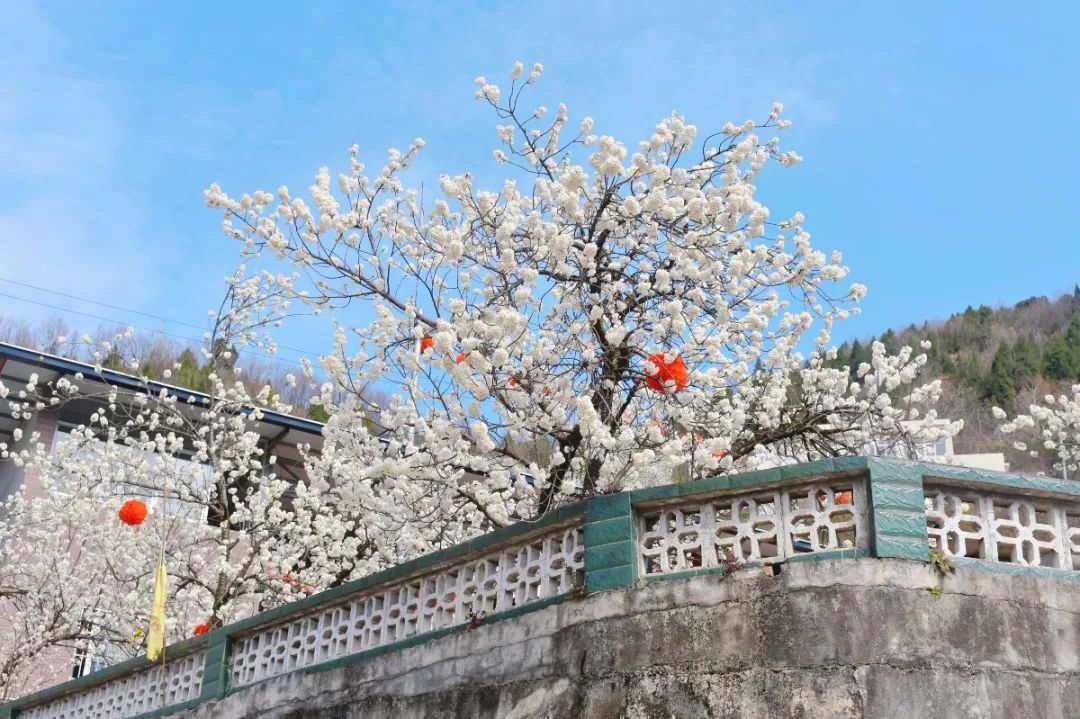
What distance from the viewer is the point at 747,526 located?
666 cm

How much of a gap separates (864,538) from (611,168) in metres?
4.14

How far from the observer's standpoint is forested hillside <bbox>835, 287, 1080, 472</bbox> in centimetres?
5091

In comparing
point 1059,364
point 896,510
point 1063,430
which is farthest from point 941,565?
point 1059,364

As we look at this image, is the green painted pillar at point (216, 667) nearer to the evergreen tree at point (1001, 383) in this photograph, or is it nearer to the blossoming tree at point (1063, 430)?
the blossoming tree at point (1063, 430)

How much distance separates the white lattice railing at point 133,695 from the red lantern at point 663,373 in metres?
5.08

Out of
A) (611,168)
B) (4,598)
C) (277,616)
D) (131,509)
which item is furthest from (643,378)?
(4,598)

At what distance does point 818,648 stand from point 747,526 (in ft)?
2.95

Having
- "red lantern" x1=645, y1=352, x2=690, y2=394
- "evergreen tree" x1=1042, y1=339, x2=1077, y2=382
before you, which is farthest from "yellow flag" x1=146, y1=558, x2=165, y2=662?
"evergreen tree" x1=1042, y1=339, x2=1077, y2=382

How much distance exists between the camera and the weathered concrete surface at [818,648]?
5.91m

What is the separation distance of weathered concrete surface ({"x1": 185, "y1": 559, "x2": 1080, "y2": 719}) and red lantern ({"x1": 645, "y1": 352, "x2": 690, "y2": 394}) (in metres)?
2.55

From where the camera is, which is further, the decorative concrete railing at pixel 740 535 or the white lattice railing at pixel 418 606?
the white lattice railing at pixel 418 606

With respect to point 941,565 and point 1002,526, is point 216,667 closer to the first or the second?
point 941,565

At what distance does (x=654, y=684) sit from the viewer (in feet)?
21.0

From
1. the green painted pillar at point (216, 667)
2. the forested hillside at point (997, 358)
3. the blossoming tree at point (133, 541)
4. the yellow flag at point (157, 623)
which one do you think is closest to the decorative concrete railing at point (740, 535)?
the green painted pillar at point (216, 667)
